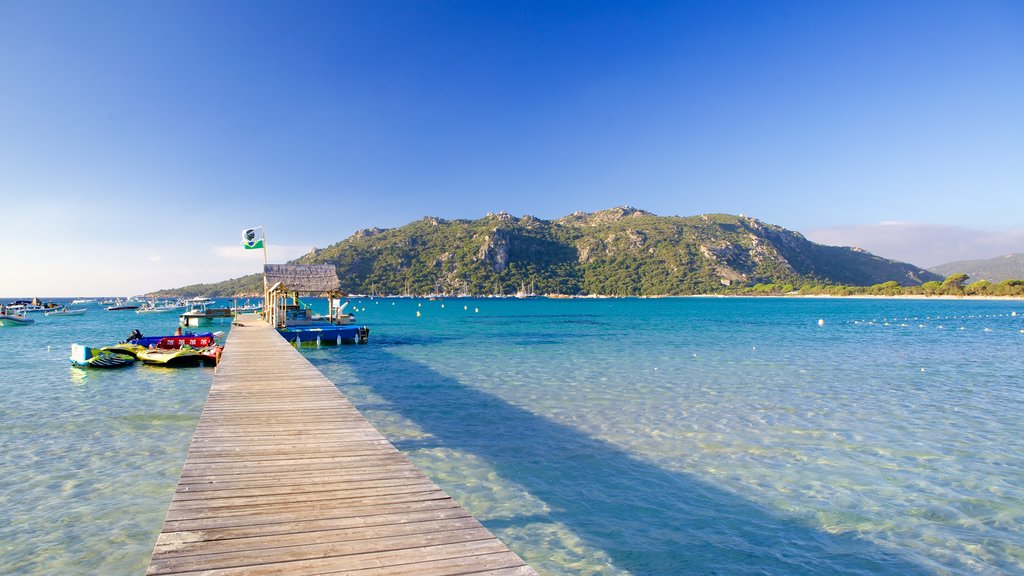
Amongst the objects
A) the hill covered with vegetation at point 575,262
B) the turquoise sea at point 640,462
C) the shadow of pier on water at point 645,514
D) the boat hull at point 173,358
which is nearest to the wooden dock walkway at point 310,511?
the turquoise sea at point 640,462

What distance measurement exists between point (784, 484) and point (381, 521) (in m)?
6.88

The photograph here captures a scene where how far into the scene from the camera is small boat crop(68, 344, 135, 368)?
22.0 m

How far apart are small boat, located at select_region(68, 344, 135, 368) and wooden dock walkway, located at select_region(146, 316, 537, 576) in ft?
59.6

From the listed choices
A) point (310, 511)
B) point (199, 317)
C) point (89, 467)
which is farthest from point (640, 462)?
point (199, 317)

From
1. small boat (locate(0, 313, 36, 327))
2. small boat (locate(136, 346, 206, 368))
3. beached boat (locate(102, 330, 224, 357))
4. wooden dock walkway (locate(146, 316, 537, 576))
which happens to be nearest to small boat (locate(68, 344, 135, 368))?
beached boat (locate(102, 330, 224, 357))

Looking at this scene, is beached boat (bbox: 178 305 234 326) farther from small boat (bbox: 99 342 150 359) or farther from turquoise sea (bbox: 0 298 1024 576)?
turquoise sea (bbox: 0 298 1024 576)

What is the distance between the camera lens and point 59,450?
10367 mm

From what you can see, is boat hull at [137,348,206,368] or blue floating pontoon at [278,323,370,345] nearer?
boat hull at [137,348,206,368]

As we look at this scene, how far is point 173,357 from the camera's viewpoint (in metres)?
22.3

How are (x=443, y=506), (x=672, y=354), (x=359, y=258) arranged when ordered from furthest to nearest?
(x=359, y=258) < (x=672, y=354) < (x=443, y=506)

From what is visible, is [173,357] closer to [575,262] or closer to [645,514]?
[645,514]

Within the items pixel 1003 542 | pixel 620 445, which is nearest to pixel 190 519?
pixel 620 445

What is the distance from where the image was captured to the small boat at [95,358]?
22000 mm

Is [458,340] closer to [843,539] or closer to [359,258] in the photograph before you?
[843,539]
